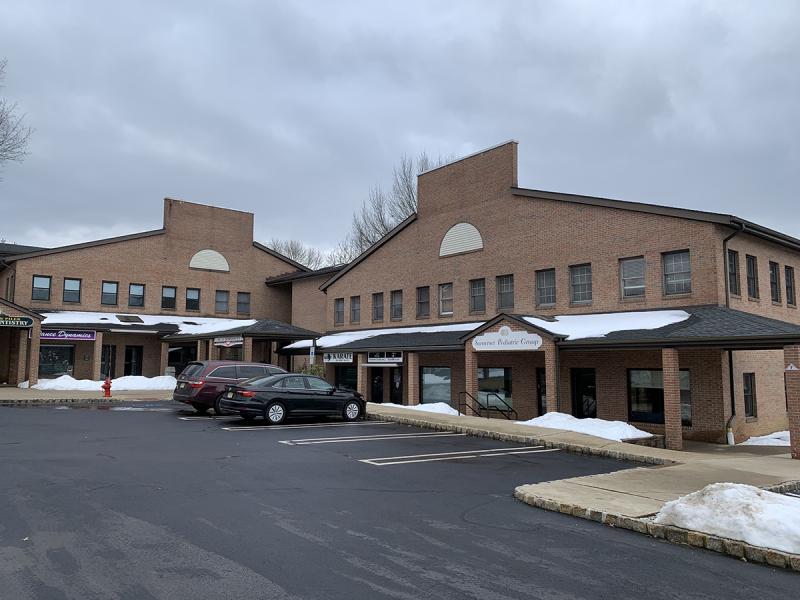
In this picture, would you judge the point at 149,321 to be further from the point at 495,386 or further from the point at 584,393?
the point at 584,393

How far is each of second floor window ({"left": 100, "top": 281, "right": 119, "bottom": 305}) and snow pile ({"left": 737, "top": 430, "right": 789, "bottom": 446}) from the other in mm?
33938

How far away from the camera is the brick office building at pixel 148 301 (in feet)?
113

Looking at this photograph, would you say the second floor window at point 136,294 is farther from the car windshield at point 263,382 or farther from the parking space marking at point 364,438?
the parking space marking at point 364,438

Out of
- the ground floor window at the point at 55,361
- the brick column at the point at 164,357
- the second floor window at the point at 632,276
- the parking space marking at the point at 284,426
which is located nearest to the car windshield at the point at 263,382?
the parking space marking at the point at 284,426

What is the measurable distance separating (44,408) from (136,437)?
990 centimetres

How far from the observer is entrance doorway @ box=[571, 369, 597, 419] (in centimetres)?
2238

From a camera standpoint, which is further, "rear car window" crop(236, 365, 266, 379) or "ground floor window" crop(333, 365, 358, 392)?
"ground floor window" crop(333, 365, 358, 392)

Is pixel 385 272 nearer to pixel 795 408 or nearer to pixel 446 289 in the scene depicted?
pixel 446 289

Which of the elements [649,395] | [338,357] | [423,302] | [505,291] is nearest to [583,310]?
[649,395]

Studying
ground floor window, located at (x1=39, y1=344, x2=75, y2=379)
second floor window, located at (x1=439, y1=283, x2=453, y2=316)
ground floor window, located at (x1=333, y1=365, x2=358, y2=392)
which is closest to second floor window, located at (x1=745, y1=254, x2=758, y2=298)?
second floor window, located at (x1=439, y1=283, x2=453, y2=316)

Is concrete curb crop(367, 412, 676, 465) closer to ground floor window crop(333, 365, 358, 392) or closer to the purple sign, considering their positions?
ground floor window crop(333, 365, 358, 392)

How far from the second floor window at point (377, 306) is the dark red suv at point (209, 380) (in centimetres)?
1092

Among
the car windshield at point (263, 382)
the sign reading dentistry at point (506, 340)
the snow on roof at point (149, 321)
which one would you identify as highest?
the snow on roof at point (149, 321)

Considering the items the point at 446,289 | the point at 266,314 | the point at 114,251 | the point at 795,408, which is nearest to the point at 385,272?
the point at 446,289
